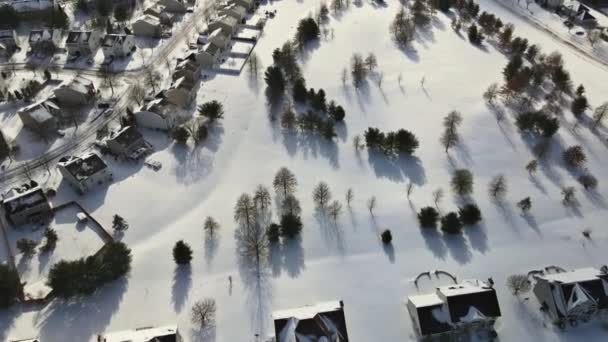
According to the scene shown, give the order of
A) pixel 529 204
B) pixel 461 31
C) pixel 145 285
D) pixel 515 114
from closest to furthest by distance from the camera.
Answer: pixel 145 285
pixel 529 204
pixel 515 114
pixel 461 31

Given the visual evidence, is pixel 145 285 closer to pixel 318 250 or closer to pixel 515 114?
pixel 318 250

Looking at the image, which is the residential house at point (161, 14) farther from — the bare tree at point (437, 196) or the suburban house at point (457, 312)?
the suburban house at point (457, 312)

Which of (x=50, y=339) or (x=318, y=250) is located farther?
(x=318, y=250)

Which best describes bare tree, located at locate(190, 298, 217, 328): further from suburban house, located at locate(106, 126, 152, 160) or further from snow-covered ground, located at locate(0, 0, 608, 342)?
suburban house, located at locate(106, 126, 152, 160)

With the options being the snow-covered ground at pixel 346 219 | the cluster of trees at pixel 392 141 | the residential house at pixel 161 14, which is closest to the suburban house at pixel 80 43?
the residential house at pixel 161 14

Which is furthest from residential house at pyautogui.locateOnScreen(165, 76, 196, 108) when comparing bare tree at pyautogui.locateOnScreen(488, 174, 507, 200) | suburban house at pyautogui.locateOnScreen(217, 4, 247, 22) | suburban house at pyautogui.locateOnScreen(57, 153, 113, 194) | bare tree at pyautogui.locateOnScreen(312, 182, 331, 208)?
bare tree at pyautogui.locateOnScreen(488, 174, 507, 200)

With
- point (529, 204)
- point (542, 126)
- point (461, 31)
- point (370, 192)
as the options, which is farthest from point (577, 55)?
point (370, 192)

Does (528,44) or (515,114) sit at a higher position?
(528,44)

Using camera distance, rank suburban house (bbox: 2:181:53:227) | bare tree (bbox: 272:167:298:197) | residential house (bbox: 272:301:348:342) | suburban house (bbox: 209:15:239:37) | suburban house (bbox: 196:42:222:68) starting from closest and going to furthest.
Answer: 1. residential house (bbox: 272:301:348:342)
2. suburban house (bbox: 2:181:53:227)
3. bare tree (bbox: 272:167:298:197)
4. suburban house (bbox: 196:42:222:68)
5. suburban house (bbox: 209:15:239:37)
